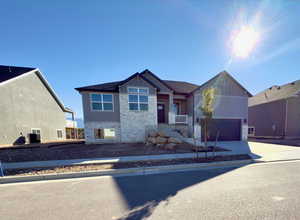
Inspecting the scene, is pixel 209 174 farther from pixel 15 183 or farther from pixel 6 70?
pixel 6 70

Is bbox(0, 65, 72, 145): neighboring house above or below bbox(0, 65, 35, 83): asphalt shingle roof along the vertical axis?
below

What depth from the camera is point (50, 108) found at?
55.5 feet

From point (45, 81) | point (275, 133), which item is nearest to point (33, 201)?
point (45, 81)

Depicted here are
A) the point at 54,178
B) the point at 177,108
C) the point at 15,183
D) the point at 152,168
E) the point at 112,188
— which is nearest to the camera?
the point at 112,188

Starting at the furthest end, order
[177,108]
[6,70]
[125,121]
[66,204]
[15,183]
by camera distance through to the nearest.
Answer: [177,108], [6,70], [125,121], [15,183], [66,204]

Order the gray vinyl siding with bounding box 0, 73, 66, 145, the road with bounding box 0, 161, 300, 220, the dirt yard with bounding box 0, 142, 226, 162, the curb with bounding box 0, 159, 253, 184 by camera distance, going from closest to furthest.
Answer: the road with bounding box 0, 161, 300, 220, the curb with bounding box 0, 159, 253, 184, the dirt yard with bounding box 0, 142, 226, 162, the gray vinyl siding with bounding box 0, 73, 66, 145

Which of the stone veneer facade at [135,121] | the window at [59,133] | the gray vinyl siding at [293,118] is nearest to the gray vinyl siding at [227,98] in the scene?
the stone veneer facade at [135,121]

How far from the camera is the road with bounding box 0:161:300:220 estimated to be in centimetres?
249

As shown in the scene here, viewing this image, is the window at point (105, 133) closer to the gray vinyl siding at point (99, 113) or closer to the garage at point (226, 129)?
the gray vinyl siding at point (99, 113)

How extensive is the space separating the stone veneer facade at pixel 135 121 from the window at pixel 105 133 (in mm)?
987

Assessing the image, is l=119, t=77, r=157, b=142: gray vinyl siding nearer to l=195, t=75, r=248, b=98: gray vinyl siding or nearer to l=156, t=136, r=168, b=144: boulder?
l=156, t=136, r=168, b=144: boulder

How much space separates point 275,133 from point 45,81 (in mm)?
30950

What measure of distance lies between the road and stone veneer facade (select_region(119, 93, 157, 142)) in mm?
7391

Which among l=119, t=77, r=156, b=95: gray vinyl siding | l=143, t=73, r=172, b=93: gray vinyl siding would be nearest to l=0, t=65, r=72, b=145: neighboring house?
l=119, t=77, r=156, b=95: gray vinyl siding
